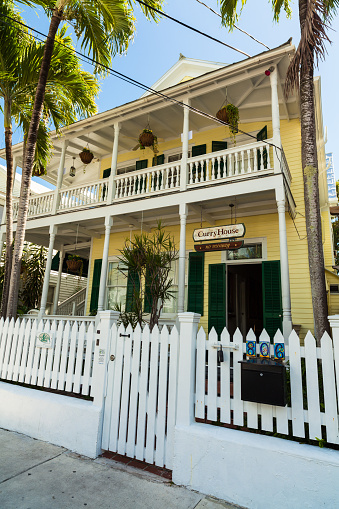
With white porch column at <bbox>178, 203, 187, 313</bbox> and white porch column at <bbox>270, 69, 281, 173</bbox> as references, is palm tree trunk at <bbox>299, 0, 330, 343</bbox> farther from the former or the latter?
white porch column at <bbox>178, 203, 187, 313</bbox>

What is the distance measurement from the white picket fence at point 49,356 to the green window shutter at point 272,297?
4885 millimetres

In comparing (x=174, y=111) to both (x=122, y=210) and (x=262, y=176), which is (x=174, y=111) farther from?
(x=262, y=176)

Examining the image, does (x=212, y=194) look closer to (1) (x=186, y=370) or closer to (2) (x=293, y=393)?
(1) (x=186, y=370)

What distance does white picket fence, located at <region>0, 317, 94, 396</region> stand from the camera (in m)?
3.85

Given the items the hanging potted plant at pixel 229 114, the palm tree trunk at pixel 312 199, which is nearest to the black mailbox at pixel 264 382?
the palm tree trunk at pixel 312 199

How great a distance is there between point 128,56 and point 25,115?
327cm

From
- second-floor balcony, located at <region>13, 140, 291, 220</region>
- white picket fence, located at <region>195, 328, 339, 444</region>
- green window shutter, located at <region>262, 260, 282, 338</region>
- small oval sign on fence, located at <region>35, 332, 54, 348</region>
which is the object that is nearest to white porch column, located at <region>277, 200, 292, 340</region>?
second-floor balcony, located at <region>13, 140, 291, 220</region>

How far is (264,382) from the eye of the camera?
2.66 metres

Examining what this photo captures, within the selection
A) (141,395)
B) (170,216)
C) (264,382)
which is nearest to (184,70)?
(170,216)

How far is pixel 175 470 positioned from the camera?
2.85 m

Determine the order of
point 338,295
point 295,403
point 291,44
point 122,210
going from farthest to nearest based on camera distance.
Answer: point 122,210 → point 338,295 → point 291,44 → point 295,403

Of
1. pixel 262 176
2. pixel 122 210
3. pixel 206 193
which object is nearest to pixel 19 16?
pixel 122 210

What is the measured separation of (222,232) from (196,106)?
4573mm

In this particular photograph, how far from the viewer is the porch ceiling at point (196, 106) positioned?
7.40m
